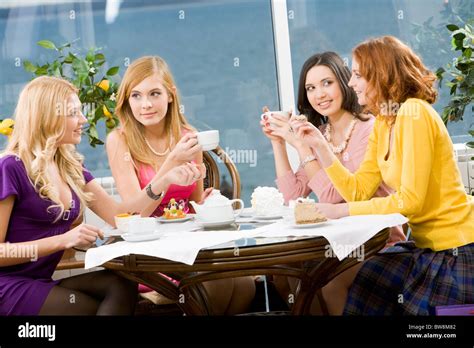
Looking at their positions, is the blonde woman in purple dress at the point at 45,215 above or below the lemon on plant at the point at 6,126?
below

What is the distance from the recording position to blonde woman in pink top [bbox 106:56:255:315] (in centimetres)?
308

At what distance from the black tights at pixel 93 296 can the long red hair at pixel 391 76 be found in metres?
1.08

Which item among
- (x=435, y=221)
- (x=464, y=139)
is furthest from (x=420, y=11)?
(x=435, y=221)

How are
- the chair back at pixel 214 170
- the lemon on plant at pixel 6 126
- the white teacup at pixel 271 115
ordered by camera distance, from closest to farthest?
the white teacup at pixel 271 115 < the chair back at pixel 214 170 < the lemon on plant at pixel 6 126

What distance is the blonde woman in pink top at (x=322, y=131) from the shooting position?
2.98 metres

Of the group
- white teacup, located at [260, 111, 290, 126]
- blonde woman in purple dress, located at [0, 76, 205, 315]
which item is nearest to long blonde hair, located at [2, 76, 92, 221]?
blonde woman in purple dress, located at [0, 76, 205, 315]

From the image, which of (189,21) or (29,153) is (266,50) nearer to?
(189,21)

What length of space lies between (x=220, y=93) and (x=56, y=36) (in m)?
1.13

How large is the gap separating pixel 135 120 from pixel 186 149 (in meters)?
0.56

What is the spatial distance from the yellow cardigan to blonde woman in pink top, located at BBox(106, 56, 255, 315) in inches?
30.0

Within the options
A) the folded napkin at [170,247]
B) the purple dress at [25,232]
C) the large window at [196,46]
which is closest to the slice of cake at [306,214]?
the folded napkin at [170,247]

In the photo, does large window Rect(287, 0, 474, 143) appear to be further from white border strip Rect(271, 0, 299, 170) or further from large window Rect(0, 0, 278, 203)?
large window Rect(0, 0, 278, 203)

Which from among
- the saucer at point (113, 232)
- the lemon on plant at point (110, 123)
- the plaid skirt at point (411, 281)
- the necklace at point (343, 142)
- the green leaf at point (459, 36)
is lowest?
the plaid skirt at point (411, 281)

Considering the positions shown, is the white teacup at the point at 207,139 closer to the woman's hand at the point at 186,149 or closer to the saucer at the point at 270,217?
the woman's hand at the point at 186,149
